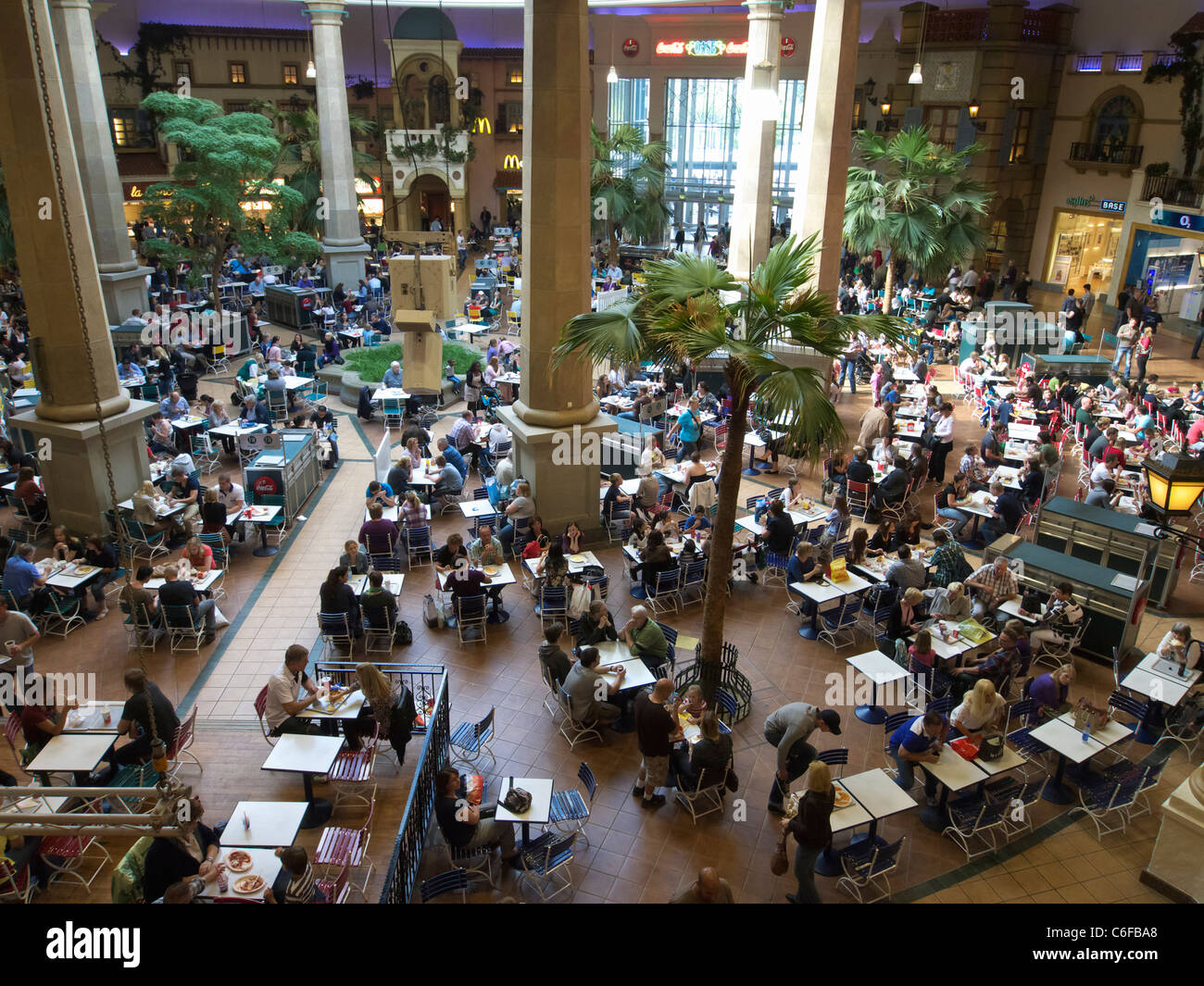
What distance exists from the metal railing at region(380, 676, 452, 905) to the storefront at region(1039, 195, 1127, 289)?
29434 mm

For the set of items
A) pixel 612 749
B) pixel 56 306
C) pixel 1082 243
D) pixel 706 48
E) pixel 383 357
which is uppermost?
pixel 706 48

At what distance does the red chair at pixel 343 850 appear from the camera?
22.3 ft

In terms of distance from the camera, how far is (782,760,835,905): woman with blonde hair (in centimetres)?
675

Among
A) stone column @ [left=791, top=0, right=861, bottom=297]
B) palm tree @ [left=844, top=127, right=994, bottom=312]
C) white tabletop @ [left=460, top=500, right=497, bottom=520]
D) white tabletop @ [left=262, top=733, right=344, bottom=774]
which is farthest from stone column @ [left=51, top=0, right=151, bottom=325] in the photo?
palm tree @ [left=844, top=127, right=994, bottom=312]

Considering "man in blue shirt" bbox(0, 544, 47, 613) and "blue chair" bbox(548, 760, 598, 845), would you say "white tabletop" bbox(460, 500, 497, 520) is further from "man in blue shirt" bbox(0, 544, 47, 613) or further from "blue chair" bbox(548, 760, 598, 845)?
"blue chair" bbox(548, 760, 598, 845)

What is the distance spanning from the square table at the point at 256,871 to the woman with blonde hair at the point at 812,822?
3.86 metres

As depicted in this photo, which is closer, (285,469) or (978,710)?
(978,710)

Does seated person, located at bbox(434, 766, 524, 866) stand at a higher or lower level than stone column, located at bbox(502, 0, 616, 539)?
lower

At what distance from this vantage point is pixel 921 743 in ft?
25.5

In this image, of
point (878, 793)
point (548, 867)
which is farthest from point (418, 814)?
point (878, 793)

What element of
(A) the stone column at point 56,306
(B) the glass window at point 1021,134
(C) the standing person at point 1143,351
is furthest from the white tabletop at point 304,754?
(B) the glass window at point 1021,134

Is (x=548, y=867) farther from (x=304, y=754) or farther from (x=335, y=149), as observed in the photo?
(x=335, y=149)

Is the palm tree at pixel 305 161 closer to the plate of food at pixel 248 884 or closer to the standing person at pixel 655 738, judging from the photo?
the standing person at pixel 655 738

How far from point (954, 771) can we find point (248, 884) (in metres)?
5.76
